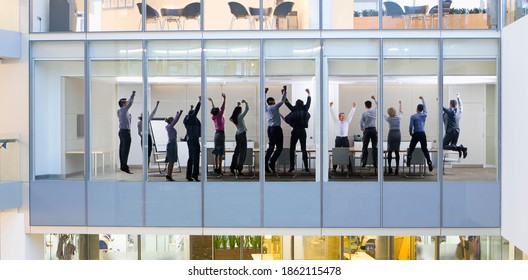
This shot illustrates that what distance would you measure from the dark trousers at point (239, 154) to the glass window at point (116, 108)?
197 centimetres

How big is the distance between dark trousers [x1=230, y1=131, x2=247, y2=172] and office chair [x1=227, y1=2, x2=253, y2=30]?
2243mm

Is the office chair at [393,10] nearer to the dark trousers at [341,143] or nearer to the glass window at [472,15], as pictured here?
the glass window at [472,15]

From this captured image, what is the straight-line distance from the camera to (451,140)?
43.8ft

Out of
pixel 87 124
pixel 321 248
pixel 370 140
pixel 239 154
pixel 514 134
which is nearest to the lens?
pixel 514 134

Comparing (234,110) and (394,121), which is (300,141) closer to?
(234,110)

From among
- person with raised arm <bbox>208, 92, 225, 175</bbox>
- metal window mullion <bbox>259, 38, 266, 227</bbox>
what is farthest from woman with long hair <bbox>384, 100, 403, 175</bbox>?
person with raised arm <bbox>208, 92, 225, 175</bbox>

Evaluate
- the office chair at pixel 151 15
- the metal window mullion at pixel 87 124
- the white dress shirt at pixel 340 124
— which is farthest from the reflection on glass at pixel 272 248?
the office chair at pixel 151 15

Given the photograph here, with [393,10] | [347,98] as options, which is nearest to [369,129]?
[347,98]

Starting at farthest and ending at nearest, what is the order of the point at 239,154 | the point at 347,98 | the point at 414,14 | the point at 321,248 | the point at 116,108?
the point at 321,248 < the point at 116,108 < the point at 239,154 < the point at 414,14 < the point at 347,98

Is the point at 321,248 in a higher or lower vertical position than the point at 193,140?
lower

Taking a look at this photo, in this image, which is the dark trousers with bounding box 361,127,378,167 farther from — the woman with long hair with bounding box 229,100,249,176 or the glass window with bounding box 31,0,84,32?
the glass window with bounding box 31,0,84,32

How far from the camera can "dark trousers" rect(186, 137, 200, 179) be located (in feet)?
44.2

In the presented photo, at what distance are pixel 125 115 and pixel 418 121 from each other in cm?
601

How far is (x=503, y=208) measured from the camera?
516 inches
